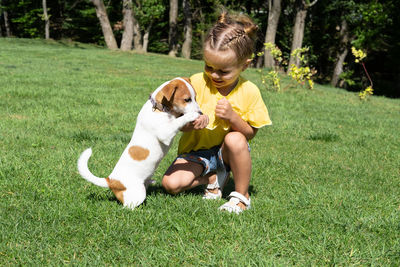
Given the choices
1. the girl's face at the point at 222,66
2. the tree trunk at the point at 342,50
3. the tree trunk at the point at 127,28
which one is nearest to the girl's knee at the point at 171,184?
the girl's face at the point at 222,66

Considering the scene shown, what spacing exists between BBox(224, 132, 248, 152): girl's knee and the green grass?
50 centimetres

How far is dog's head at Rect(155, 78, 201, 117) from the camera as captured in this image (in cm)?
273

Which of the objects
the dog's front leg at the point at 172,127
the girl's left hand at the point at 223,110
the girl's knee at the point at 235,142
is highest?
the girl's left hand at the point at 223,110

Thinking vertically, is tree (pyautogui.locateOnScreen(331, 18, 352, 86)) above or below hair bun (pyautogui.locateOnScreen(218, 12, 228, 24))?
below

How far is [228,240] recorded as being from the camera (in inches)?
99.3

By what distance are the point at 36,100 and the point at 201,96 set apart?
4.86 meters

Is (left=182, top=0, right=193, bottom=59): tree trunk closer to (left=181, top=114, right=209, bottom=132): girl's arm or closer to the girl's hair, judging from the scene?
the girl's hair

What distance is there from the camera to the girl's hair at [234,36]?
9.51 feet

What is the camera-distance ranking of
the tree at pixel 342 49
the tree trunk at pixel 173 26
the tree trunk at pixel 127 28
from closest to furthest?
1. the tree at pixel 342 49
2. the tree trunk at pixel 127 28
3. the tree trunk at pixel 173 26

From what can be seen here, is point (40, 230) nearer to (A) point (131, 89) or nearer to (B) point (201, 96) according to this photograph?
(B) point (201, 96)

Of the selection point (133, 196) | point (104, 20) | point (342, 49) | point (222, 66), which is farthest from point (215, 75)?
point (104, 20)

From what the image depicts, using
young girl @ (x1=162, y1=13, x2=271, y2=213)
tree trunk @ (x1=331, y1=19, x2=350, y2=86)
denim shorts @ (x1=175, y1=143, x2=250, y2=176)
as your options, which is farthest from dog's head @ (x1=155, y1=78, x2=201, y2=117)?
tree trunk @ (x1=331, y1=19, x2=350, y2=86)

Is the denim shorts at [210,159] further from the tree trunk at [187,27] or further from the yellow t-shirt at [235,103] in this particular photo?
the tree trunk at [187,27]

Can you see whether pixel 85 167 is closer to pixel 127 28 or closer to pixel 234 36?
pixel 234 36
